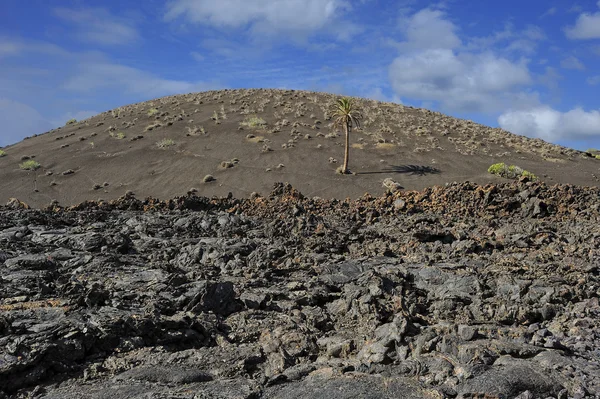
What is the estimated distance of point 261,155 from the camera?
41875mm

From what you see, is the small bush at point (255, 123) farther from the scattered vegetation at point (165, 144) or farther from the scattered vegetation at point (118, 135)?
the scattered vegetation at point (118, 135)

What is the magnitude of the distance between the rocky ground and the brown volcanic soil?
57.5 ft

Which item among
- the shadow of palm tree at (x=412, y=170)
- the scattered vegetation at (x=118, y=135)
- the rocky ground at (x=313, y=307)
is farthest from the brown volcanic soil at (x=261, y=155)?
the rocky ground at (x=313, y=307)

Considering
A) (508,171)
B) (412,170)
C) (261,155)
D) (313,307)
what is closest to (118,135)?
(261,155)

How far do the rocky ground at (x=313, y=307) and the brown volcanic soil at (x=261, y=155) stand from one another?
57.5 feet

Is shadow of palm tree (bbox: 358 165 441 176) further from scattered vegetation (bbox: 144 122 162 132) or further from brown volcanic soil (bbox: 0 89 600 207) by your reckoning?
scattered vegetation (bbox: 144 122 162 132)

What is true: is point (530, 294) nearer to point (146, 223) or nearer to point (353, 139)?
point (146, 223)

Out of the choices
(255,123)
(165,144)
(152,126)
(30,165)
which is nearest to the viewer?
(30,165)

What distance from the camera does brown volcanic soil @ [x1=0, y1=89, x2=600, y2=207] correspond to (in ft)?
120

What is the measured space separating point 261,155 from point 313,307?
32.6m

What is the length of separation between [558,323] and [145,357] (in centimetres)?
722

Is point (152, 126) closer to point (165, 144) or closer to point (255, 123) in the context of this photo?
point (165, 144)

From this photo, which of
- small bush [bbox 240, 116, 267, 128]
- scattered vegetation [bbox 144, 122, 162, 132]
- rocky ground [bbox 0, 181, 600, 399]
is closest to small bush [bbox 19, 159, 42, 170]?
scattered vegetation [bbox 144, 122, 162, 132]

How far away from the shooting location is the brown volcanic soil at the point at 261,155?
36469mm
